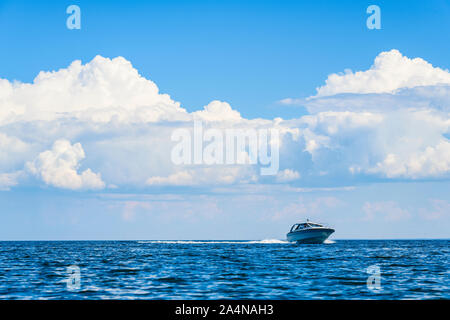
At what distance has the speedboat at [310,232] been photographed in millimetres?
128500

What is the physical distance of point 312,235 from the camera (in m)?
129

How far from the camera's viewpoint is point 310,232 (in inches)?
5064

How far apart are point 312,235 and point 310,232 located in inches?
42.4

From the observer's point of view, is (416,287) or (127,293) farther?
(416,287)

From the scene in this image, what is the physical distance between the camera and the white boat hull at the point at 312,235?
12862 cm

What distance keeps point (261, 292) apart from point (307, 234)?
95.7m

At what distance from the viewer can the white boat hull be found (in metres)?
129

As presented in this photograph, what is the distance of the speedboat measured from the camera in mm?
128500

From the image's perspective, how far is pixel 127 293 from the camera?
34.2m
